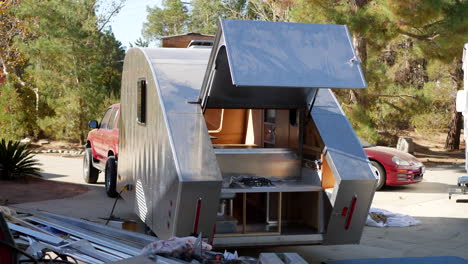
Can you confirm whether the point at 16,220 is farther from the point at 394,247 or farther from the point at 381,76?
the point at 381,76

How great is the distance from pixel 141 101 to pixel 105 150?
4.88 m

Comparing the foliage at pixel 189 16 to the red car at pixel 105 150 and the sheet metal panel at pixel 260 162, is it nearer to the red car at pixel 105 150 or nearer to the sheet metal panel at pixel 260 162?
the red car at pixel 105 150

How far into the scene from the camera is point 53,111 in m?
24.4

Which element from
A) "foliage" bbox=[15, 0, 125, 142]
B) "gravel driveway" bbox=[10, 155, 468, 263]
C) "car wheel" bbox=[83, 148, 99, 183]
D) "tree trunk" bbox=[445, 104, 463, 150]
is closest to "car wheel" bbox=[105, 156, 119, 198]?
"gravel driveway" bbox=[10, 155, 468, 263]

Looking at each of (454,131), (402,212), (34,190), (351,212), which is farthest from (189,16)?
(351,212)

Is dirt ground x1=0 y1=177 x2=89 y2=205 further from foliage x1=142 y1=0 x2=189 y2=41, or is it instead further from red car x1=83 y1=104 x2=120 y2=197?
foliage x1=142 y1=0 x2=189 y2=41

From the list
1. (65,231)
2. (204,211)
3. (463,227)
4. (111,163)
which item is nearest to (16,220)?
(65,231)

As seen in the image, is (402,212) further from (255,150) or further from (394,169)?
(255,150)

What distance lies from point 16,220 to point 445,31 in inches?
509

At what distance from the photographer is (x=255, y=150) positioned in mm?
7629

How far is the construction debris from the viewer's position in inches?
212

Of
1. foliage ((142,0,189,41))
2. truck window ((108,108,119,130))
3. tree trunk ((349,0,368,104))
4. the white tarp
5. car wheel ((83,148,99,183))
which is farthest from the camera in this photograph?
foliage ((142,0,189,41))

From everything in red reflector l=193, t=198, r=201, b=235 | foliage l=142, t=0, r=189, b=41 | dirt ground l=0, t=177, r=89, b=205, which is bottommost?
dirt ground l=0, t=177, r=89, b=205

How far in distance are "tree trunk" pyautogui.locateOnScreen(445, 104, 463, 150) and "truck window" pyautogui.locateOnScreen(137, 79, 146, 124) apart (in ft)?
59.2
